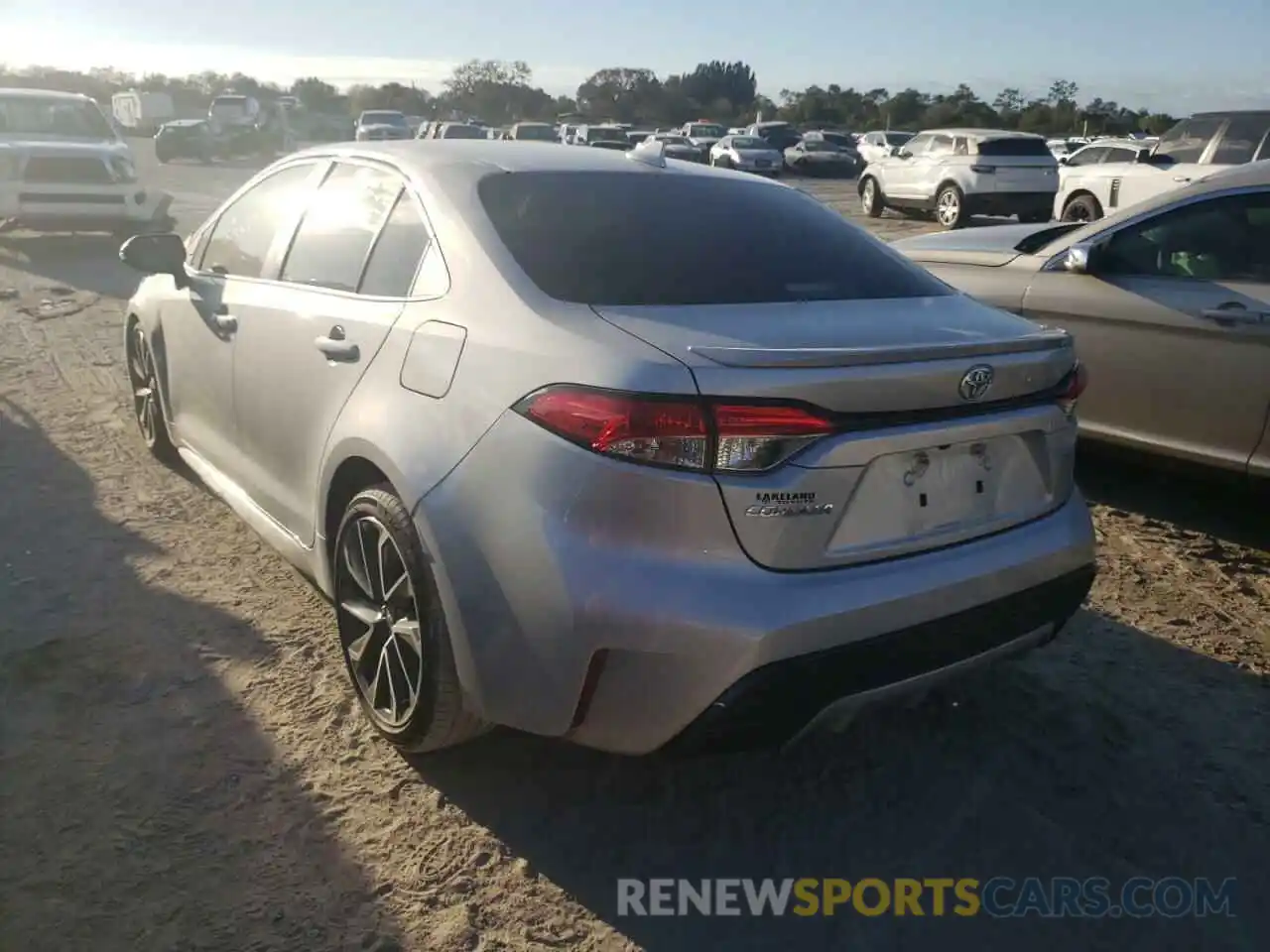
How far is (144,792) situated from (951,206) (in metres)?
17.8

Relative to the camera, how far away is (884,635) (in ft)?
7.82

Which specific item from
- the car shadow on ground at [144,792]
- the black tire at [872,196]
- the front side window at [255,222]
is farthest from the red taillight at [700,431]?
the black tire at [872,196]

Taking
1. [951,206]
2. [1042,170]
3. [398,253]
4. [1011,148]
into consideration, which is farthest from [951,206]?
[398,253]

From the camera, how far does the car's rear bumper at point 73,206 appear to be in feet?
40.7

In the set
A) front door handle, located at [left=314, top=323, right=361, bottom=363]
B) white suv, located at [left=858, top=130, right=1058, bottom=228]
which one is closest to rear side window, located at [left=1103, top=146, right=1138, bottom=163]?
white suv, located at [left=858, top=130, right=1058, bottom=228]

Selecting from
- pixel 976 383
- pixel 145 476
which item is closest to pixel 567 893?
pixel 976 383

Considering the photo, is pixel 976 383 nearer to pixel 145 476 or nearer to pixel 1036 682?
pixel 1036 682

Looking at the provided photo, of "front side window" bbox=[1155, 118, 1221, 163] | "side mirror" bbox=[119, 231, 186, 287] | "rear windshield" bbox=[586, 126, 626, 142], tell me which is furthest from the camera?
"rear windshield" bbox=[586, 126, 626, 142]

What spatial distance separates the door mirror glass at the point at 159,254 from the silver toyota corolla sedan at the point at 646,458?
47.9 inches

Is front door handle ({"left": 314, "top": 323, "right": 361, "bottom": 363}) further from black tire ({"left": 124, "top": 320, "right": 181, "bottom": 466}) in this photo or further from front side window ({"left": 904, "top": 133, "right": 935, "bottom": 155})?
front side window ({"left": 904, "top": 133, "right": 935, "bottom": 155})

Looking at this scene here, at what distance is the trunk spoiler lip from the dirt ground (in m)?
1.14

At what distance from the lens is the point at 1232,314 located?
429 cm

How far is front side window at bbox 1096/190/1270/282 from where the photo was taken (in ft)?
14.5

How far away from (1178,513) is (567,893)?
12.0 feet
